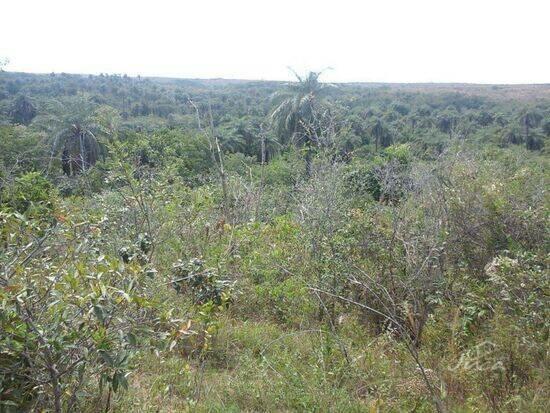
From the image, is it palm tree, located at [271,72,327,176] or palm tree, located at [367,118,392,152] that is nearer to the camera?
palm tree, located at [271,72,327,176]

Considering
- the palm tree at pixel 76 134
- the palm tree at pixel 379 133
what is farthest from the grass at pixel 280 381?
the palm tree at pixel 379 133

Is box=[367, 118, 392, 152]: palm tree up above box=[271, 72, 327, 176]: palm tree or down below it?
below

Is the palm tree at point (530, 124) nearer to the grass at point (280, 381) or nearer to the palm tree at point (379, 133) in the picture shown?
the palm tree at point (379, 133)

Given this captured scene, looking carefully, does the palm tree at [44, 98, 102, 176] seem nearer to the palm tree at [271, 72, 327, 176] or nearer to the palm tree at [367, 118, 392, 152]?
the palm tree at [271, 72, 327, 176]

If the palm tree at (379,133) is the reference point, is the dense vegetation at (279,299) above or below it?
above

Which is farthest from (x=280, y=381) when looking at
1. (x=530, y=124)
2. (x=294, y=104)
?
(x=530, y=124)

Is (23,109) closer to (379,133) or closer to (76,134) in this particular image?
(76,134)

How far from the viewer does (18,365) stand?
2.07m

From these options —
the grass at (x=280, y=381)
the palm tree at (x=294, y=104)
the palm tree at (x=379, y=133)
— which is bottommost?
the palm tree at (x=379, y=133)

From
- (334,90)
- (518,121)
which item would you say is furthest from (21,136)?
(518,121)

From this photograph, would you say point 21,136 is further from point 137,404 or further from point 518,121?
point 518,121

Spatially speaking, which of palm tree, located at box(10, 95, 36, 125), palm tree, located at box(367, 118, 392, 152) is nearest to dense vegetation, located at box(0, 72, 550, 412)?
palm tree, located at box(367, 118, 392, 152)

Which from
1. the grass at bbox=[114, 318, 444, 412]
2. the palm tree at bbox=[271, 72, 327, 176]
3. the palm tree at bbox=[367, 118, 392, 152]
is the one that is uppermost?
the palm tree at bbox=[271, 72, 327, 176]

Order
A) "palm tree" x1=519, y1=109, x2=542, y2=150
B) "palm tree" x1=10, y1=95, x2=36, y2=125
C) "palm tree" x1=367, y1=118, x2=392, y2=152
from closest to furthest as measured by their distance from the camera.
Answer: "palm tree" x1=519, y1=109, x2=542, y2=150, "palm tree" x1=367, y1=118, x2=392, y2=152, "palm tree" x1=10, y1=95, x2=36, y2=125
